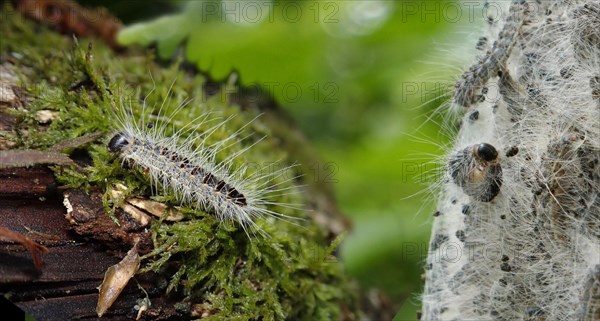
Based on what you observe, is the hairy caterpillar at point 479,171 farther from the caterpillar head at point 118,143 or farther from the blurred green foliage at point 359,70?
the caterpillar head at point 118,143

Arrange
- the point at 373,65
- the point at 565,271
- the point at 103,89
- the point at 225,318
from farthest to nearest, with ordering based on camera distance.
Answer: the point at 373,65 → the point at 103,89 → the point at 225,318 → the point at 565,271

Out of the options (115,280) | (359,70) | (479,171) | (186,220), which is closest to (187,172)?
(186,220)

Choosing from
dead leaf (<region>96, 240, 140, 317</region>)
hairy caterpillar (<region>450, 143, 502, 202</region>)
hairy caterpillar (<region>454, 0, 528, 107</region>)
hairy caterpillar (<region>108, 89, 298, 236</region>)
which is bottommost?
dead leaf (<region>96, 240, 140, 317</region>)

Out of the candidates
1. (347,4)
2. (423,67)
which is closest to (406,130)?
(423,67)

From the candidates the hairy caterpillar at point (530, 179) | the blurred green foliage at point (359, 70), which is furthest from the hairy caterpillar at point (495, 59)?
the blurred green foliage at point (359, 70)

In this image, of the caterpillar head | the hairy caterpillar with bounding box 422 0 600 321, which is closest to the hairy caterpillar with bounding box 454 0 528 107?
the hairy caterpillar with bounding box 422 0 600 321

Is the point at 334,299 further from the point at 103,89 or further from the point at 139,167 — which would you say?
the point at 103,89

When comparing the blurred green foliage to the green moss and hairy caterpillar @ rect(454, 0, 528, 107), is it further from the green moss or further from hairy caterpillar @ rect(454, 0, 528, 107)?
hairy caterpillar @ rect(454, 0, 528, 107)
